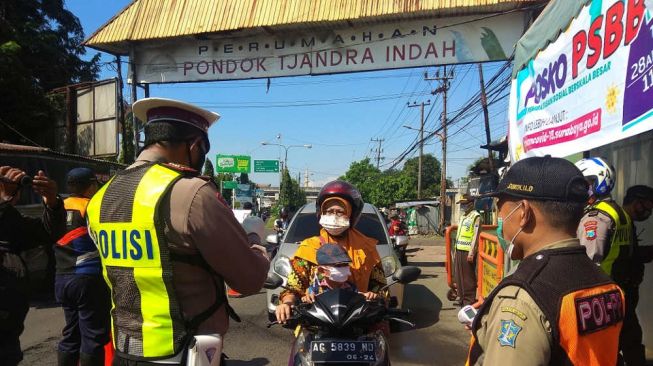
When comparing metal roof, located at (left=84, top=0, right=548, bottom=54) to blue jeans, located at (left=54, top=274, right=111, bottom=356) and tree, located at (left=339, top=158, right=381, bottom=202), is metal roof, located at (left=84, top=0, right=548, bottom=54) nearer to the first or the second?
blue jeans, located at (left=54, top=274, right=111, bottom=356)

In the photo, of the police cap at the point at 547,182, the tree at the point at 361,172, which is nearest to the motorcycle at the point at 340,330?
the police cap at the point at 547,182

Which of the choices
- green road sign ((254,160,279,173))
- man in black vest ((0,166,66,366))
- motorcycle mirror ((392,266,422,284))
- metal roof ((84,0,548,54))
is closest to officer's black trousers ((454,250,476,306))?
motorcycle mirror ((392,266,422,284))

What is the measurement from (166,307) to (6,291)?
138 centimetres

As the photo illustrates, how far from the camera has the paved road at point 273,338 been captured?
15.8 ft

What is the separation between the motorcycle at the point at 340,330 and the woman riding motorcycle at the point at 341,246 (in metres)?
0.38

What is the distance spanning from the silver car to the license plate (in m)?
3.18

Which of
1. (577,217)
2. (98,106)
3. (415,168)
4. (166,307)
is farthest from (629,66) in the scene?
(415,168)

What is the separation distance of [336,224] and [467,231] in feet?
13.6

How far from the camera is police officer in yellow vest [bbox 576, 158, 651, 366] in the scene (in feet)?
10.6

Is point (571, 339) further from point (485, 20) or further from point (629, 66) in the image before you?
point (485, 20)

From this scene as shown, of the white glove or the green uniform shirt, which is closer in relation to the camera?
the green uniform shirt

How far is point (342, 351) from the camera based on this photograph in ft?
7.45

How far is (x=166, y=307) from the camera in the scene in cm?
174

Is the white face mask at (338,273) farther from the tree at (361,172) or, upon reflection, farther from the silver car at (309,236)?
the tree at (361,172)
